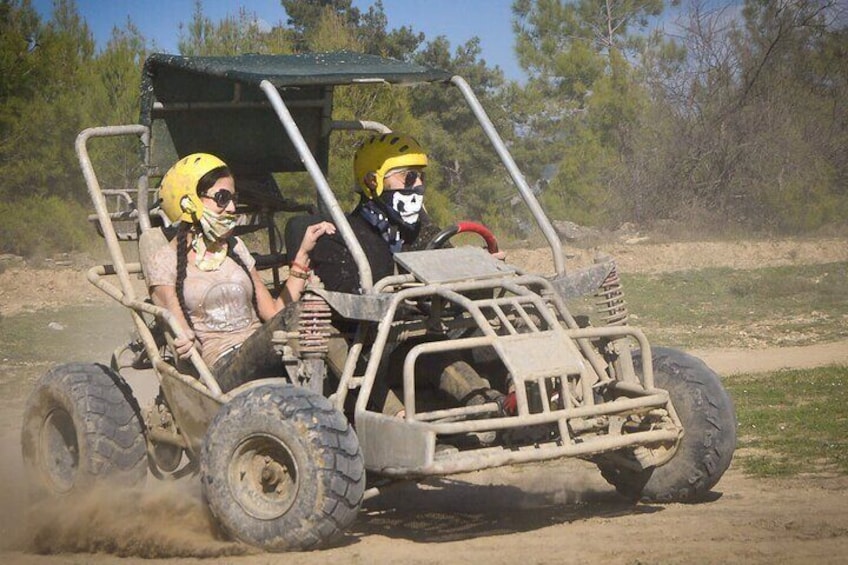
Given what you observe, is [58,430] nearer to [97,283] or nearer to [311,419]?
[97,283]

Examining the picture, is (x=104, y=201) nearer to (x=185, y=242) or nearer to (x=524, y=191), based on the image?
(x=185, y=242)

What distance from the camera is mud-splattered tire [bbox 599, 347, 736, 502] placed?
23.5 ft

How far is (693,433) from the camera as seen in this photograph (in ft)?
23.6

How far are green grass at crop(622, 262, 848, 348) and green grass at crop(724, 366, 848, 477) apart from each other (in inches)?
135

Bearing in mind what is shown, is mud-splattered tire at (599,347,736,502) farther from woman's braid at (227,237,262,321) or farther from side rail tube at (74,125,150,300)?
side rail tube at (74,125,150,300)

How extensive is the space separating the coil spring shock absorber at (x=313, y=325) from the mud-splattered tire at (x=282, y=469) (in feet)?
0.95

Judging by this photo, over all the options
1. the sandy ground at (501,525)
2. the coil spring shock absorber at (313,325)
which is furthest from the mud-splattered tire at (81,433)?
the coil spring shock absorber at (313,325)

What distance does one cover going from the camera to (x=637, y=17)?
43375 mm

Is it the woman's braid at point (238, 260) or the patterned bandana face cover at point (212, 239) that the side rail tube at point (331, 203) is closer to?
the patterned bandana face cover at point (212, 239)

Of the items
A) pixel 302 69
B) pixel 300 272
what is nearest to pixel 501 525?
pixel 300 272

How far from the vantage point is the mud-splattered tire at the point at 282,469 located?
624cm

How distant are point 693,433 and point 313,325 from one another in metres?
1.98

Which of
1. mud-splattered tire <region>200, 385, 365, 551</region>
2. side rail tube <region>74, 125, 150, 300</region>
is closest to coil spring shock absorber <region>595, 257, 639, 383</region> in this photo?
mud-splattered tire <region>200, 385, 365, 551</region>

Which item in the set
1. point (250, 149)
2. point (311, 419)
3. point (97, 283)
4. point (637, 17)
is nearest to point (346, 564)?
point (311, 419)
